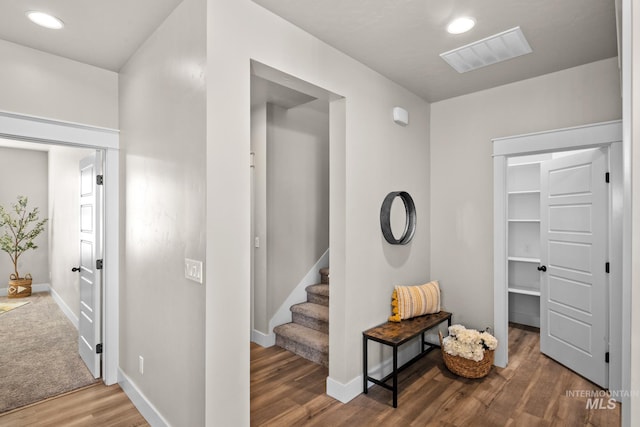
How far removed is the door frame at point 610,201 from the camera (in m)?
2.66

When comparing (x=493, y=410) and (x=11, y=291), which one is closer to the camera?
(x=493, y=410)

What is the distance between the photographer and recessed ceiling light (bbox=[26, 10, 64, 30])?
2072 millimetres

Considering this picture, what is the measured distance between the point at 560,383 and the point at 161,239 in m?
3.39

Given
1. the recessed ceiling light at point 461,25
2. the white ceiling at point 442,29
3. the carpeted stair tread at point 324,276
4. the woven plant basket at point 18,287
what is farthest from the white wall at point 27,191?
the recessed ceiling light at point 461,25

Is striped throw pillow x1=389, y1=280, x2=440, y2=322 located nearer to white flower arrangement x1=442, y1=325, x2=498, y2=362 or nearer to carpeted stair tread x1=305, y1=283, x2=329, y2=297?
white flower arrangement x1=442, y1=325, x2=498, y2=362

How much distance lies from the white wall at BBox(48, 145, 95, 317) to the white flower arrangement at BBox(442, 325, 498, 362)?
410 centimetres

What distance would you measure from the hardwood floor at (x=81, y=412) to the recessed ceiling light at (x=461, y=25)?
332 centimetres

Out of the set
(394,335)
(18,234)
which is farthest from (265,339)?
(18,234)

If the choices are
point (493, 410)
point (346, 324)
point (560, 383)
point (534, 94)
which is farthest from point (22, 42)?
point (560, 383)

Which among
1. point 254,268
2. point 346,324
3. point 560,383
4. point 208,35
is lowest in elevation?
point 560,383

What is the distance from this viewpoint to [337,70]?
2.54 metres

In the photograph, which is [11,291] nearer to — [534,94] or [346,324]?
[346,324]

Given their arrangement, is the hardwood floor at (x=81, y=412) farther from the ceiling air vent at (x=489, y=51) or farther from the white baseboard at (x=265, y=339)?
the ceiling air vent at (x=489, y=51)

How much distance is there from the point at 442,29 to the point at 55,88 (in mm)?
2838
